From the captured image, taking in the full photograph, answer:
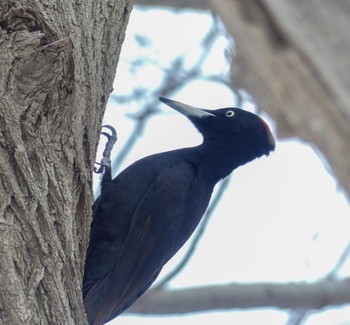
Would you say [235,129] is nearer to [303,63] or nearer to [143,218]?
[143,218]

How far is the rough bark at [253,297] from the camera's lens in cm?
425

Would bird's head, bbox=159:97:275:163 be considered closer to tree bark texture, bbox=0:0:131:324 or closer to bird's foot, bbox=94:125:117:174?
bird's foot, bbox=94:125:117:174

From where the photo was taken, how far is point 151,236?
362 cm

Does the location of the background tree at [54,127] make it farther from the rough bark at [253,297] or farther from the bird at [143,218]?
the rough bark at [253,297]

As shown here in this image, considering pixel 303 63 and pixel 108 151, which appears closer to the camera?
pixel 303 63

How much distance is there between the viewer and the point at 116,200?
3.76m

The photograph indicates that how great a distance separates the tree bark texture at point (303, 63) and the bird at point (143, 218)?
8.44 ft

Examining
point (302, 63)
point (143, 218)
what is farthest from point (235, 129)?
point (302, 63)

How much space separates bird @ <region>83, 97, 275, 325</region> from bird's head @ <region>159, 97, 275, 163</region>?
0.08 meters

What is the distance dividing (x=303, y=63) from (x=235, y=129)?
3.57 m

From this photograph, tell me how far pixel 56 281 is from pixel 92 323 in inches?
42.1

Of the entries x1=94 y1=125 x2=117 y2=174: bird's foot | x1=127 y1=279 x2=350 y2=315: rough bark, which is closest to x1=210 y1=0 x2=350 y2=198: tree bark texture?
x1=94 y1=125 x2=117 y2=174: bird's foot

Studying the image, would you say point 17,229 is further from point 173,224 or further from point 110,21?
point 173,224

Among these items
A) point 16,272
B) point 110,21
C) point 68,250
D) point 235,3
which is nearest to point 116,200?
point 110,21
